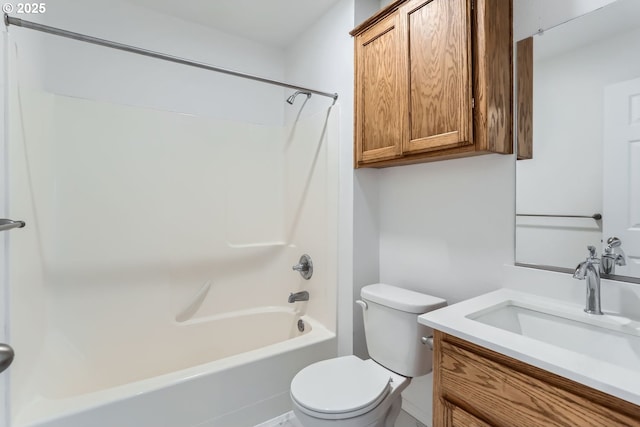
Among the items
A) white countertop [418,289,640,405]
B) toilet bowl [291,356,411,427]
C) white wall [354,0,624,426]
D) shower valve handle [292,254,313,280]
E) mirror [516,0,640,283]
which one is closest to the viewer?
white countertop [418,289,640,405]

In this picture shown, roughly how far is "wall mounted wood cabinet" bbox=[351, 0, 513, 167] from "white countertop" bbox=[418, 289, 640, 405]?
61cm

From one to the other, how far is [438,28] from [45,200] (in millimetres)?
2167

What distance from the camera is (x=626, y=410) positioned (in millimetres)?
646

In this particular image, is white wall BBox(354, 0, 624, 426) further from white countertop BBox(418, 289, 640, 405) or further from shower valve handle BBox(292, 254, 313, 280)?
shower valve handle BBox(292, 254, 313, 280)

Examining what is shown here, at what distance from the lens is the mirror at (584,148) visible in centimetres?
104

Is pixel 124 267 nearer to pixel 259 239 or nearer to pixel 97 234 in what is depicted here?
pixel 97 234

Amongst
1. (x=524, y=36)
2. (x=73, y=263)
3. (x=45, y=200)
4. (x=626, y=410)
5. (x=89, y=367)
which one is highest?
(x=524, y=36)

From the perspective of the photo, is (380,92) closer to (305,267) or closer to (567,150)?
(567,150)

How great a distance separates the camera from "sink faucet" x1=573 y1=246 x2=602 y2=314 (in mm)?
1022

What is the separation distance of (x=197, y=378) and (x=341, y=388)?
2.21ft

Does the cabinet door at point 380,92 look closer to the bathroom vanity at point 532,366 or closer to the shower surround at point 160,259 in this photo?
the shower surround at point 160,259

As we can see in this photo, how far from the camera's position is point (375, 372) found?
1.42m

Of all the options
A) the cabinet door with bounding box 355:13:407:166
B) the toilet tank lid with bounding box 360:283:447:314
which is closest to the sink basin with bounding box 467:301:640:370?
the toilet tank lid with bounding box 360:283:447:314

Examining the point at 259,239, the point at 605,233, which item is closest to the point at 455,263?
the point at 605,233
